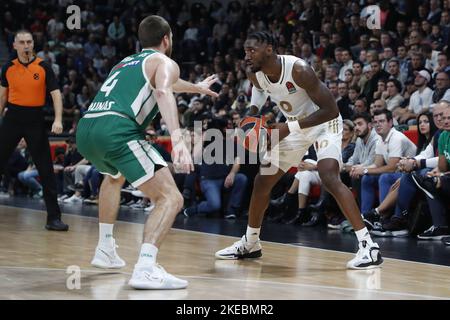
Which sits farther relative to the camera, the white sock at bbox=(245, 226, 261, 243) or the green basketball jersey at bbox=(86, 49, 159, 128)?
the white sock at bbox=(245, 226, 261, 243)

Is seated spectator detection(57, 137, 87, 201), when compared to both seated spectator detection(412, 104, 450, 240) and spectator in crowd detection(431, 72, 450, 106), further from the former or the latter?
seated spectator detection(412, 104, 450, 240)

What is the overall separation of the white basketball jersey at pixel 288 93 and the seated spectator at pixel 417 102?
183 inches

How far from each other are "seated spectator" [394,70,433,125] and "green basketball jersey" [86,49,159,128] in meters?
6.15

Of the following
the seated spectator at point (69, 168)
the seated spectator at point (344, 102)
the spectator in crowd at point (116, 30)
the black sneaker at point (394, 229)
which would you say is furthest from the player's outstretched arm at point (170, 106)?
the spectator in crowd at point (116, 30)

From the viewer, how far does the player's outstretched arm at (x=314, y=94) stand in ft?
18.6

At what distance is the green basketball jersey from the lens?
15.4ft

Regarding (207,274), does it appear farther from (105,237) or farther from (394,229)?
(394,229)

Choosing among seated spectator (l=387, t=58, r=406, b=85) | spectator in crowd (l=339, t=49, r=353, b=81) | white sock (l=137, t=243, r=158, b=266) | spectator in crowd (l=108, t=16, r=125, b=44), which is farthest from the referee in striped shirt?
spectator in crowd (l=108, t=16, r=125, b=44)

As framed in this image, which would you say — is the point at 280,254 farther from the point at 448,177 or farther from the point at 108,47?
the point at 108,47

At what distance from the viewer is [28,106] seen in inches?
300

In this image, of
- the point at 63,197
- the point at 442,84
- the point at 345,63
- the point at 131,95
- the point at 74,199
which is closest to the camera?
the point at 131,95

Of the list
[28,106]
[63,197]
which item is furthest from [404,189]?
[63,197]

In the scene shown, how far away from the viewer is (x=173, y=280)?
4441mm

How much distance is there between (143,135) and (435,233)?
4043 mm
